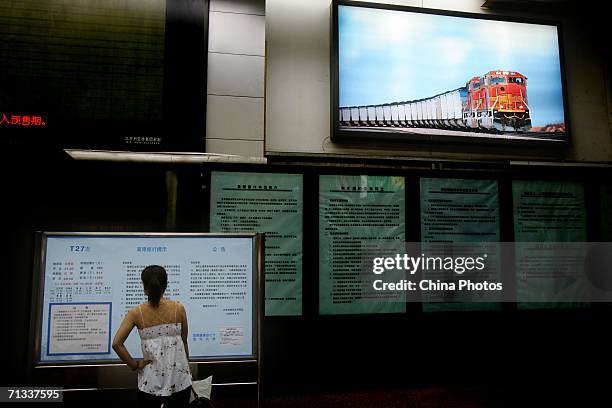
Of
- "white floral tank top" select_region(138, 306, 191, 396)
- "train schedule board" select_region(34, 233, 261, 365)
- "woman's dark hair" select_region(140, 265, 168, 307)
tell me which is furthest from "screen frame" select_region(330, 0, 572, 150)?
"white floral tank top" select_region(138, 306, 191, 396)

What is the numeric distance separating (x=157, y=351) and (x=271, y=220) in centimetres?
155

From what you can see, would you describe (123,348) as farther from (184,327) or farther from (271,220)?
(271,220)

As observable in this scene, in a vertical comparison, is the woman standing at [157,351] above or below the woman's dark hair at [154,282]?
below

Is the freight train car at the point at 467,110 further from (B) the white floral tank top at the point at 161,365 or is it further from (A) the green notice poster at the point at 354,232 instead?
(B) the white floral tank top at the point at 161,365

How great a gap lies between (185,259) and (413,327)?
211 cm

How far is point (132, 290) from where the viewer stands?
203 cm

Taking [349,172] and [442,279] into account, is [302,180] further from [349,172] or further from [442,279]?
[442,279]

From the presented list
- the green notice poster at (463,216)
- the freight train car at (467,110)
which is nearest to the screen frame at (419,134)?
the freight train car at (467,110)

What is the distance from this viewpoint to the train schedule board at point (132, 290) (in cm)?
197

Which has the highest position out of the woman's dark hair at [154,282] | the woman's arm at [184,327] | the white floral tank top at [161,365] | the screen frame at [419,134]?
the screen frame at [419,134]

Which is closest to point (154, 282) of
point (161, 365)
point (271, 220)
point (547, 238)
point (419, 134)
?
point (161, 365)

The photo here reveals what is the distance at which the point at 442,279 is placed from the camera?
332 cm

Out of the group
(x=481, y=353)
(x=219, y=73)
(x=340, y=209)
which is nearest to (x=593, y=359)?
(x=481, y=353)

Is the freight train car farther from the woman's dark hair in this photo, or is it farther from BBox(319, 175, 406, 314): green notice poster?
the woman's dark hair
